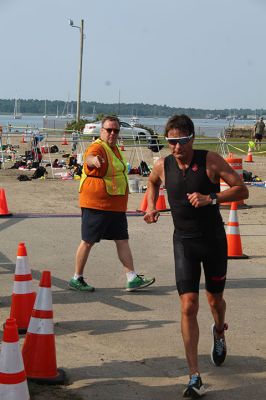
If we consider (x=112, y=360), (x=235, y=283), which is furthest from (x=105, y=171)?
(x=112, y=360)

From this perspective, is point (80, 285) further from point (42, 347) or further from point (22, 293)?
point (42, 347)

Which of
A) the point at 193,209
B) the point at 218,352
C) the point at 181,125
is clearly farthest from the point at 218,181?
the point at 218,352

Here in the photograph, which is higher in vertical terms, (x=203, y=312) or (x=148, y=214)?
(x=148, y=214)

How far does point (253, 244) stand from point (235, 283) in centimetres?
287

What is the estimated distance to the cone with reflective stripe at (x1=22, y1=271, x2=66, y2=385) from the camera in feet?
17.1

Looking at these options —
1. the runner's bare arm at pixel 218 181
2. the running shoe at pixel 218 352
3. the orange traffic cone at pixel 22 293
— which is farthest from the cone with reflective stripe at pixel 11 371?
the orange traffic cone at pixel 22 293

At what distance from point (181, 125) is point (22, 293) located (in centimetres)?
228

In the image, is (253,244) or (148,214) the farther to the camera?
(253,244)

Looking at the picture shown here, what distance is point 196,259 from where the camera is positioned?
5.34m

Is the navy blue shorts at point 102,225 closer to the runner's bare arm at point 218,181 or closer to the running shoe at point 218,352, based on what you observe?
the running shoe at point 218,352

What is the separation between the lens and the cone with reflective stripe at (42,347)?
5.21 m

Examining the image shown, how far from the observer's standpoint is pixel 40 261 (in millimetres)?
9836

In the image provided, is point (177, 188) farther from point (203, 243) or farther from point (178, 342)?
point (178, 342)

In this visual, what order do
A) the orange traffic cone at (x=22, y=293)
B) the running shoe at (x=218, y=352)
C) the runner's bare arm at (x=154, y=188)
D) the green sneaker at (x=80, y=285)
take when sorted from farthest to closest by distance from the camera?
1. the green sneaker at (x=80, y=285)
2. the orange traffic cone at (x=22, y=293)
3. the running shoe at (x=218, y=352)
4. the runner's bare arm at (x=154, y=188)
